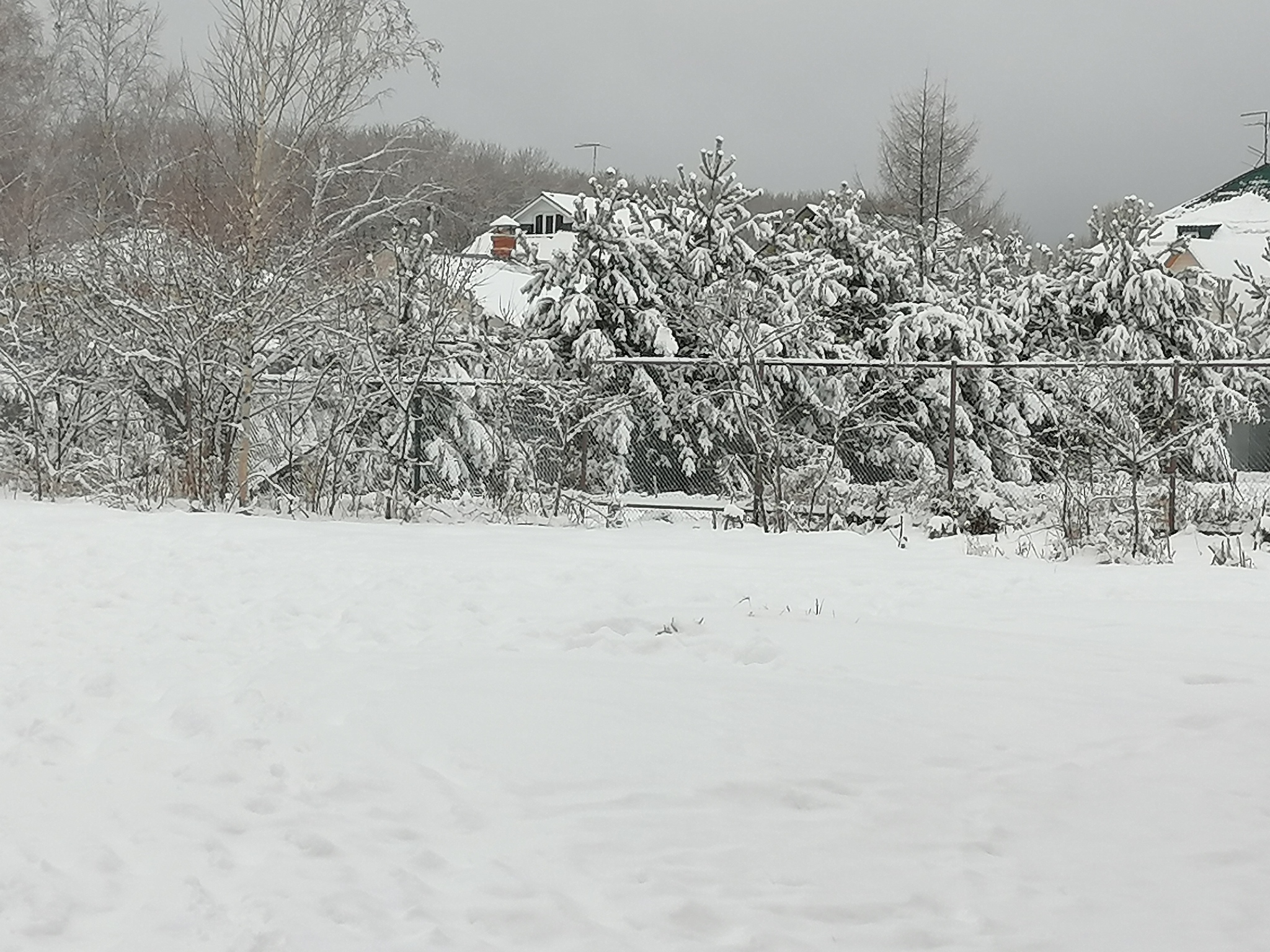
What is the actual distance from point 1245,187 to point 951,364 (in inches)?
1769

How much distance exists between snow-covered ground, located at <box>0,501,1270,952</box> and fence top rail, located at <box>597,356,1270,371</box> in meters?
3.86

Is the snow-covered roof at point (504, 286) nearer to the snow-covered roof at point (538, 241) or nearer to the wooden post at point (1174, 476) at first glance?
the snow-covered roof at point (538, 241)

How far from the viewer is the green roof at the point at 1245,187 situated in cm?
4656

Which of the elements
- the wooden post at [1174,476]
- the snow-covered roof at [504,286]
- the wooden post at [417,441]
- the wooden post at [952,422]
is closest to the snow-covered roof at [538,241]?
the snow-covered roof at [504,286]

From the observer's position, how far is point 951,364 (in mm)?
9945

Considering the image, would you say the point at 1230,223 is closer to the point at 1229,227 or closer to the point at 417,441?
the point at 1229,227

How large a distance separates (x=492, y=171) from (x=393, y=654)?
162 feet

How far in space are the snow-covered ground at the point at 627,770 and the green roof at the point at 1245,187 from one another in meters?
47.7

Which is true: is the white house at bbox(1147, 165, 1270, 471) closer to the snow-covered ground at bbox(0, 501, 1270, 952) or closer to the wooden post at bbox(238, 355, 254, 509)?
the wooden post at bbox(238, 355, 254, 509)

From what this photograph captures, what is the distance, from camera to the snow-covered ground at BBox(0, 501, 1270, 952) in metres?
2.57

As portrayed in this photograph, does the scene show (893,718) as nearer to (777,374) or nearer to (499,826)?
(499,826)

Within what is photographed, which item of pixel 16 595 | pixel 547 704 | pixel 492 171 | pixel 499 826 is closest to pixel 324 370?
pixel 16 595

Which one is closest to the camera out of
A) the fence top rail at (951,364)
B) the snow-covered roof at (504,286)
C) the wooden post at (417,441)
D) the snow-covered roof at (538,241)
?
the fence top rail at (951,364)

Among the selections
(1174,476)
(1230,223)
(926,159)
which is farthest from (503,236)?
(1230,223)
